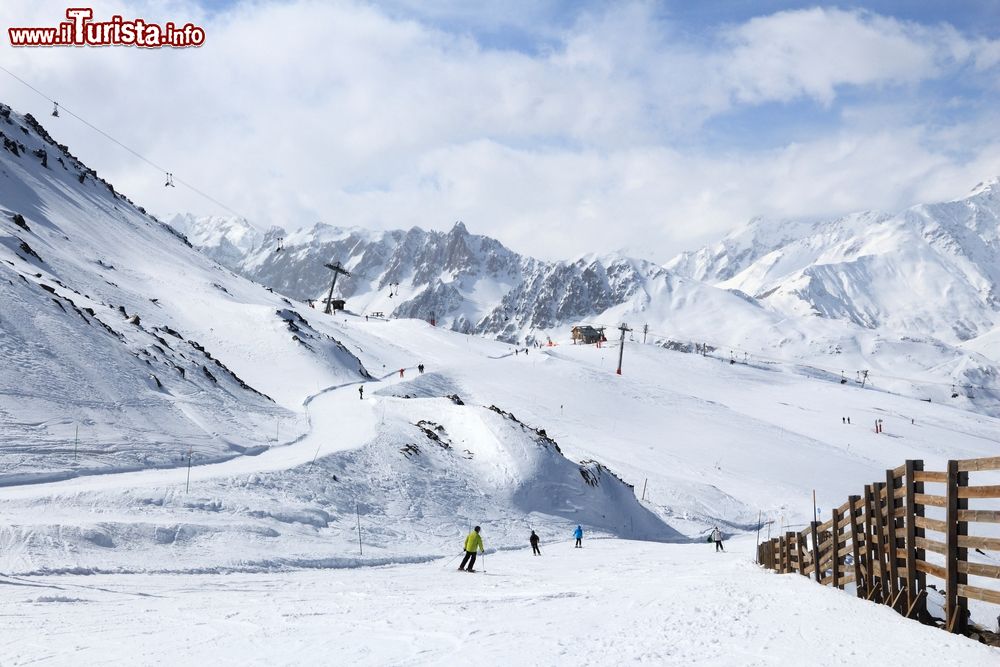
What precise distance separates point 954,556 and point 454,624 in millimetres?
7362

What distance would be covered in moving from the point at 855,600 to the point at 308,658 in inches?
342

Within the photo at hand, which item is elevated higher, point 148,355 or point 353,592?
point 148,355

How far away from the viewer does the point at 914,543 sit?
1008cm

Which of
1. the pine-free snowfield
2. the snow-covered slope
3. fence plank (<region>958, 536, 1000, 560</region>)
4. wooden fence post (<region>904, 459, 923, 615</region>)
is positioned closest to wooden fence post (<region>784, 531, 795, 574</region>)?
the pine-free snowfield

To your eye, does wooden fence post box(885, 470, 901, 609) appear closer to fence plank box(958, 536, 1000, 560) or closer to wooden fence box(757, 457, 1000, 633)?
wooden fence box(757, 457, 1000, 633)

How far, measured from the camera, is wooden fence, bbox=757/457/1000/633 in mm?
8828

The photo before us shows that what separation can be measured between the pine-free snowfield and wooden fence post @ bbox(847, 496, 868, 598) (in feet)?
1.81

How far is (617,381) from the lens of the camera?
286 ft

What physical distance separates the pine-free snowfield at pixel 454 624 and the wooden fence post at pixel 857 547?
21.8 inches

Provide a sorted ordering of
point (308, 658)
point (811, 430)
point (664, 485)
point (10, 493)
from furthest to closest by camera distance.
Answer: point (811, 430) → point (664, 485) → point (10, 493) → point (308, 658)

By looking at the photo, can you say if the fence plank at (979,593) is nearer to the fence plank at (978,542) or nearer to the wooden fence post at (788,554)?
the fence plank at (978,542)

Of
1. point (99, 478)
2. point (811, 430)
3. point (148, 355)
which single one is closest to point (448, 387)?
point (148, 355)

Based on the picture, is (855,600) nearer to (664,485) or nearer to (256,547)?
(256,547)

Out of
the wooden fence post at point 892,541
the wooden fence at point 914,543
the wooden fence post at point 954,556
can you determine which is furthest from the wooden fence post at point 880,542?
the wooden fence post at point 954,556
